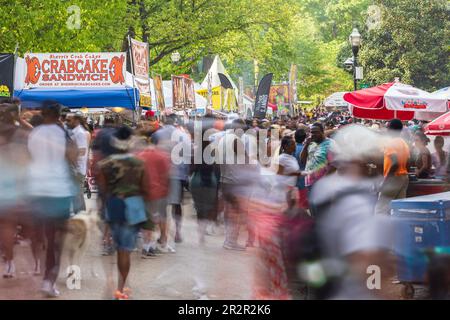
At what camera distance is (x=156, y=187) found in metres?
12.0

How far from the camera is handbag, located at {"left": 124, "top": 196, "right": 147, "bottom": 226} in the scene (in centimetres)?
894

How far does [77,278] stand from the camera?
33.9ft

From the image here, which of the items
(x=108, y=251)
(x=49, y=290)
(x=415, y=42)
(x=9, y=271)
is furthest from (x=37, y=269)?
(x=415, y=42)

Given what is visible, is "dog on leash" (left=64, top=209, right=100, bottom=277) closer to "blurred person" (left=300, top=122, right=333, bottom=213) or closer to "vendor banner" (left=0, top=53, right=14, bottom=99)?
"blurred person" (left=300, top=122, right=333, bottom=213)

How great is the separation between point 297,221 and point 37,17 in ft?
63.7

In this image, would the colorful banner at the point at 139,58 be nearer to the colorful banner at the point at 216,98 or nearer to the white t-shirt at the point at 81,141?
the white t-shirt at the point at 81,141

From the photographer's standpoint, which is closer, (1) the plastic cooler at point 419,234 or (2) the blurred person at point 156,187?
(1) the plastic cooler at point 419,234

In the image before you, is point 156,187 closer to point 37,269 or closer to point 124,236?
point 37,269

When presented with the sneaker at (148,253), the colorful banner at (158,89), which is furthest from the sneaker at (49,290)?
the colorful banner at (158,89)

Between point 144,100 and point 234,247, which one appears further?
point 144,100

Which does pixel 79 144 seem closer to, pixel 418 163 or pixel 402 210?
pixel 418 163

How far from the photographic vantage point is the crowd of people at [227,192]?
22.8ft

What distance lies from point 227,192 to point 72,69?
31.7 feet

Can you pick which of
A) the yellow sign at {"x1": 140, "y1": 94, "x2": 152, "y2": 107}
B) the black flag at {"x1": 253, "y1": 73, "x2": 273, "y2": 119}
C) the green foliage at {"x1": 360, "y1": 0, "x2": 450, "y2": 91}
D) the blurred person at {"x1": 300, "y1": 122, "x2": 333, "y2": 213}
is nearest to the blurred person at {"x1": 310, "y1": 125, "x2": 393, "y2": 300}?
the blurred person at {"x1": 300, "y1": 122, "x2": 333, "y2": 213}
